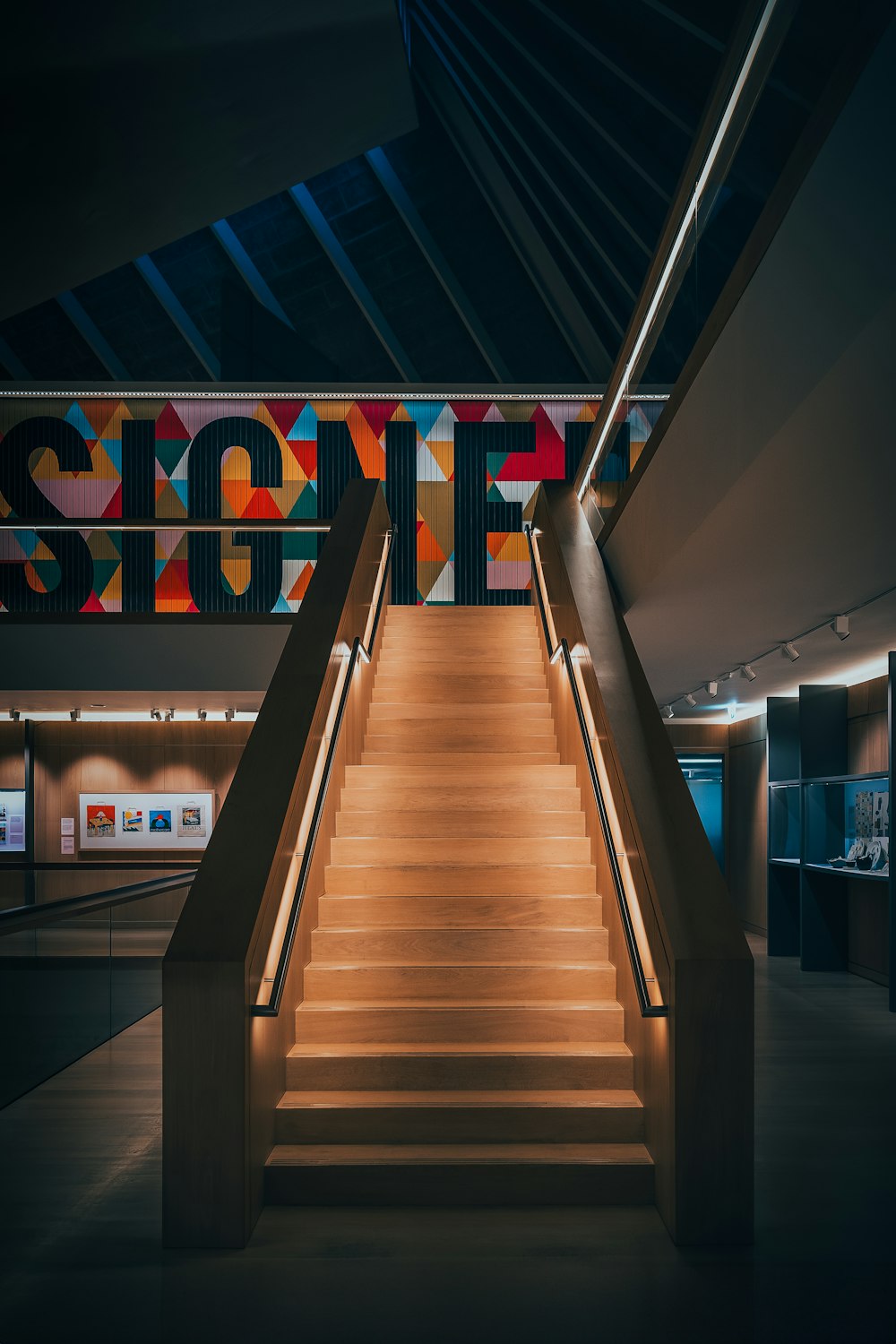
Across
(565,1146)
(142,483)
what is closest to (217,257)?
(142,483)

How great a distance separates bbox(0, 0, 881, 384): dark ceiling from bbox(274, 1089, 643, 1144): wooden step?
7.18 meters

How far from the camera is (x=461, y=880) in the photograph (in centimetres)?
583

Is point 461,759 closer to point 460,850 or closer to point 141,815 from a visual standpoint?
point 460,850

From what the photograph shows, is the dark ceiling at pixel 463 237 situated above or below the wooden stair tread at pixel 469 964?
above

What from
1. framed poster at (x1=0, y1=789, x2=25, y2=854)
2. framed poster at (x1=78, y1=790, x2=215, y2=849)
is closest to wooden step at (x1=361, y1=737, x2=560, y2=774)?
framed poster at (x1=78, y1=790, x2=215, y2=849)

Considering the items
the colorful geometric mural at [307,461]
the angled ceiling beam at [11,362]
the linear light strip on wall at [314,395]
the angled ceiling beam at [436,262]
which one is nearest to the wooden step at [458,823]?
the colorful geometric mural at [307,461]

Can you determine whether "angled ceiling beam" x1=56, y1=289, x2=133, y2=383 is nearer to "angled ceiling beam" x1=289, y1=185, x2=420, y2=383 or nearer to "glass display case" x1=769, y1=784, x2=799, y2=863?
"angled ceiling beam" x1=289, y1=185, x2=420, y2=383

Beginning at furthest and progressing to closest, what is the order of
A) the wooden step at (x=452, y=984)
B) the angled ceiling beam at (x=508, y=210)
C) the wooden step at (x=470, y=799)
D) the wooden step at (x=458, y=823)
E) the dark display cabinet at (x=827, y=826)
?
the angled ceiling beam at (x=508, y=210), the dark display cabinet at (x=827, y=826), the wooden step at (x=470, y=799), the wooden step at (x=458, y=823), the wooden step at (x=452, y=984)

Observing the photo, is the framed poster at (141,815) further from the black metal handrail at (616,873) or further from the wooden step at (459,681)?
the black metal handrail at (616,873)

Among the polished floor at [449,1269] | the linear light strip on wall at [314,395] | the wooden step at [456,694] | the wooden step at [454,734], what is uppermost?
the linear light strip on wall at [314,395]

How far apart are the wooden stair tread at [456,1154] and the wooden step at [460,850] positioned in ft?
6.40

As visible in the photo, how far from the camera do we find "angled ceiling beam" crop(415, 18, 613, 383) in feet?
52.4

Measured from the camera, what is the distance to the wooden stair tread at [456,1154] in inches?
159

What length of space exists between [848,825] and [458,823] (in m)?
5.47
